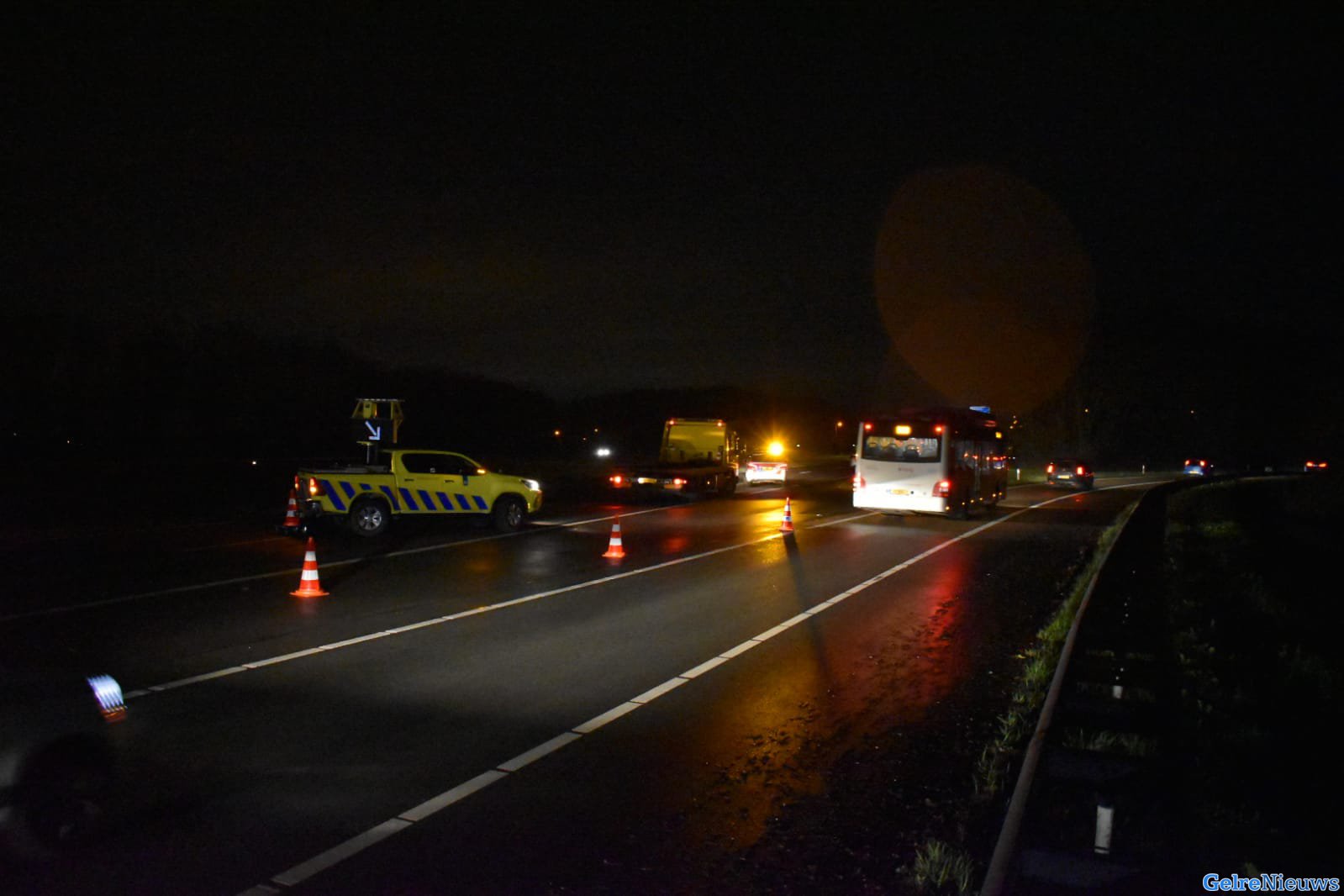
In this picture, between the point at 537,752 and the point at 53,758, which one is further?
the point at 537,752

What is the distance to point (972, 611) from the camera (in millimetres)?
13367

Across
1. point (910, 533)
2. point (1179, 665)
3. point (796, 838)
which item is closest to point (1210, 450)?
point (910, 533)

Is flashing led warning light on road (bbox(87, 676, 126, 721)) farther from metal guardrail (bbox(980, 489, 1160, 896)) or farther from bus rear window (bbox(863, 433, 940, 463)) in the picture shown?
bus rear window (bbox(863, 433, 940, 463))

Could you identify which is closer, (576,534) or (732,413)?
(576,534)

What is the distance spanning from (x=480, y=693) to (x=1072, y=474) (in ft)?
157

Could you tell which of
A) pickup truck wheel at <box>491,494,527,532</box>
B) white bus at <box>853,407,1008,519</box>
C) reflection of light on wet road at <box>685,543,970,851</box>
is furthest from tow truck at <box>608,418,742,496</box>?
reflection of light on wet road at <box>685,543,970,851</box>

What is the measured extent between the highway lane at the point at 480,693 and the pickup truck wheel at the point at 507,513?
4118 mm

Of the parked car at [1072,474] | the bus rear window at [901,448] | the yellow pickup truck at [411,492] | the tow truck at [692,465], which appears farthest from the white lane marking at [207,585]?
the parked car at [1072,474]

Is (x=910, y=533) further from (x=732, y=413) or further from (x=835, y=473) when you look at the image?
(x=732, y=413)

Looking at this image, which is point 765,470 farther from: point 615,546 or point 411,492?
point 615,546

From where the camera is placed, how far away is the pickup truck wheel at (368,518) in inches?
808

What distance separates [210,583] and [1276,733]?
41.3 ft

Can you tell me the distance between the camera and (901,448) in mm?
27188

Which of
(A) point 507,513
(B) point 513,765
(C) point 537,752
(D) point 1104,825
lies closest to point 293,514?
(A) point 507,513
